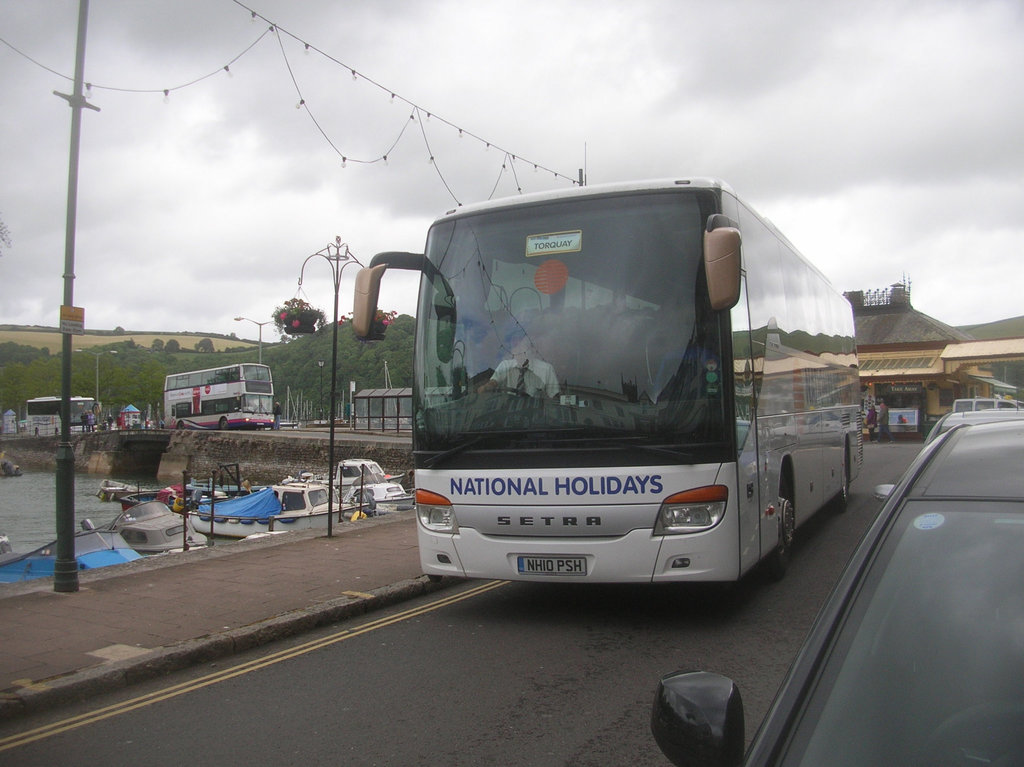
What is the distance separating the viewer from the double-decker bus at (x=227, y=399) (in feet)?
186

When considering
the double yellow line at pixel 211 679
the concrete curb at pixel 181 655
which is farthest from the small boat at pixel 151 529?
the double yellow line at pixel 211 679

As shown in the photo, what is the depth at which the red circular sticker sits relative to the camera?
6.21m

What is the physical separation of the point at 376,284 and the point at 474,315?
0.80m

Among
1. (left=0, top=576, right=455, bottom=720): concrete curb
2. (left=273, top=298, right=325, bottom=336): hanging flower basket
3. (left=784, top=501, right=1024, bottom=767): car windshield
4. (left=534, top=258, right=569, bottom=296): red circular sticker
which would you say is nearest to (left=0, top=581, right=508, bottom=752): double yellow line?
(left=0, top=576, right=455, bottom=720): concrete curb

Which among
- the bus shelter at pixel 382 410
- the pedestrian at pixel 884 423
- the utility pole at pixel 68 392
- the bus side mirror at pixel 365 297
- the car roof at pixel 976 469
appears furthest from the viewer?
the bus shelter at pixel 382 410

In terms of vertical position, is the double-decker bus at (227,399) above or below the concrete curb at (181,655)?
above

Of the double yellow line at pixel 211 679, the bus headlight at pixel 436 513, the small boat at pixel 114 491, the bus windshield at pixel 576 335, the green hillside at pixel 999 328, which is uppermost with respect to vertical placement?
the green hillside at pixel 999 328

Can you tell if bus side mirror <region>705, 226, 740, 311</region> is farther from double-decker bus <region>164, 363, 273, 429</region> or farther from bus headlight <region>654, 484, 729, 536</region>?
double-decker bus <region>164, 363, 273, 429</region>

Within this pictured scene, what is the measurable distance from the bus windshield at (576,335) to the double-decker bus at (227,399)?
171ft

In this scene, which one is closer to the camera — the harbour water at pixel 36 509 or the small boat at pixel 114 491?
the harbour water at pixel 36 509

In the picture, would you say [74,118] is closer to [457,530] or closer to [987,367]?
[457,530]

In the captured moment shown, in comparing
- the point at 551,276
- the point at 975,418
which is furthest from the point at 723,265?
the point at 975,418

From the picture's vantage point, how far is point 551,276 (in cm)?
624

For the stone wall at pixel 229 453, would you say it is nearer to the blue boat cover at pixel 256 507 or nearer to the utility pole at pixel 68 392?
the blue boat cover at pixel 256 507
